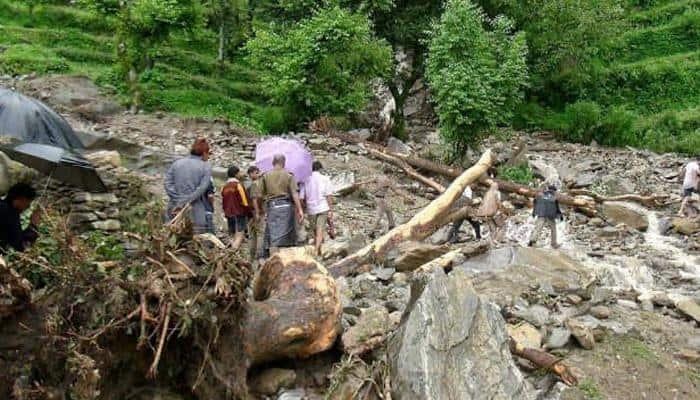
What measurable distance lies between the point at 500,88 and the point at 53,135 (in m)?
15.3

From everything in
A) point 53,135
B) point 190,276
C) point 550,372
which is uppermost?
point 53,135

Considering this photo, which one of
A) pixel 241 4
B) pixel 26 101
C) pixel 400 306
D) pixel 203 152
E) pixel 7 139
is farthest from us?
pixel 241 4

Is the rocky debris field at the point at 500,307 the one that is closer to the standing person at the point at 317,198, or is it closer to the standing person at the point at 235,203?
the standing person at the point at 317,198

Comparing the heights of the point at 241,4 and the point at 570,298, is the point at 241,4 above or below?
above

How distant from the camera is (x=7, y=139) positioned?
248 inches

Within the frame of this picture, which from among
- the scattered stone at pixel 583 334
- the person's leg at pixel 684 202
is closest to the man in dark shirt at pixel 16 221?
the scattered stone at pixel 583 334

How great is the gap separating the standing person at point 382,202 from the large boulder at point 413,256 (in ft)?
10.2

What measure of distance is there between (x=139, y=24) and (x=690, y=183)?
16.2 metres

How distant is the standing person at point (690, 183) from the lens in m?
15.9

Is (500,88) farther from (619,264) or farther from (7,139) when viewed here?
(7,139)

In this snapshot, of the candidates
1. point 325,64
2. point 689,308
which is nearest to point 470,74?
point 325,64

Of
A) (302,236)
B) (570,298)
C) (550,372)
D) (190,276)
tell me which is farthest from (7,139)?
(570,298)

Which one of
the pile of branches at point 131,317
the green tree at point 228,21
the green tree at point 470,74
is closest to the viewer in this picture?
the pile of branches at point 131,317

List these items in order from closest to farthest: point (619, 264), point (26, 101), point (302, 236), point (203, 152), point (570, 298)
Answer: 1. point (26, 101)
2. point (203, 152)
3. point (570, 298)
4. point (302, 236)
5. point (619, 264)
